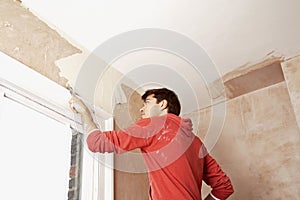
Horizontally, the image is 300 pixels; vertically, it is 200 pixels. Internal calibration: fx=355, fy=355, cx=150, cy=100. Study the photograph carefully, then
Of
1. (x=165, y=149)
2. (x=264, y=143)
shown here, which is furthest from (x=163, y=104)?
(x=264, y=143)

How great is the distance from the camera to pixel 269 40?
206cm

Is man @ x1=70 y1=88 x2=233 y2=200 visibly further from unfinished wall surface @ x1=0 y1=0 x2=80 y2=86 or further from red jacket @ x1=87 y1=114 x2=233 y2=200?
unfinished wall surface @ x1=0 y1=0 x2=80 y2=86

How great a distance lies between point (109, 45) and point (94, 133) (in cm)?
68

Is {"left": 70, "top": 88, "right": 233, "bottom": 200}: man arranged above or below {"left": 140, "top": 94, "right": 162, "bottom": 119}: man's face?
below

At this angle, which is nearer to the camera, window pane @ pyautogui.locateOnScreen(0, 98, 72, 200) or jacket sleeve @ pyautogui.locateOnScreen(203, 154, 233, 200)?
window pane @ pyautogui.locateOnScreen(0, 98, 72, 200)

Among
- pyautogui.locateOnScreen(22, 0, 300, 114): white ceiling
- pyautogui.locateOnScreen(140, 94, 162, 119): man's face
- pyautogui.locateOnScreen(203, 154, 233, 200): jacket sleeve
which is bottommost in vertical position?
pyautogui.locateOnScreen(203, 154, 233, 200): jacket sleeve

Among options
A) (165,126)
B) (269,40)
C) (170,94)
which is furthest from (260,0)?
(165,126)

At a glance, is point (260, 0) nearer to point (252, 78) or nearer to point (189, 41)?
point (189, 41)

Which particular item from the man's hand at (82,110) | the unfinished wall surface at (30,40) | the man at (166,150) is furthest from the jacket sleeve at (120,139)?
the unfinished wall surface at (30,40)

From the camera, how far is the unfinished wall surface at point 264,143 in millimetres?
2123

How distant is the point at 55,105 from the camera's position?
171cm

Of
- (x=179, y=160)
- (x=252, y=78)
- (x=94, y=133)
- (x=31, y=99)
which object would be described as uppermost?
(x=252, y=78)

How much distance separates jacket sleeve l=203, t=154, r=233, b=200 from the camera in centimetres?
170

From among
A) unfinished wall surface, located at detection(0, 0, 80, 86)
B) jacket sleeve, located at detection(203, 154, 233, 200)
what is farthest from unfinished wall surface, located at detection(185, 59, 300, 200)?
unfinished wall surface, located at detection(0, 0, 80, 86)
